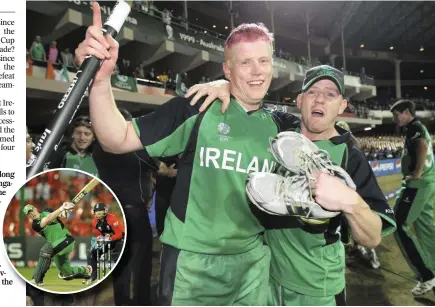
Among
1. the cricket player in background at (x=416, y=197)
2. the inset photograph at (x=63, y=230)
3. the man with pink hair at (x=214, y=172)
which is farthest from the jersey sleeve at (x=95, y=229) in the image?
the cricket player in background at (x=416, y=197)

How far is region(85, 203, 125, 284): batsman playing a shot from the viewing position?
1.46 m

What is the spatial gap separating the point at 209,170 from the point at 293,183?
31 cm

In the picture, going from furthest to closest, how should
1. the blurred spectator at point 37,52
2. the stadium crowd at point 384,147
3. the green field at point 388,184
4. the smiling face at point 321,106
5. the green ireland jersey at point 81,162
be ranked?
1. the stadium crowd at point 384,147
2. the green field at point 388,184
3. the blurred spectator at point 37,52
4. the green ireland jersey at point 81,162
5. the smiling face at point 321,106

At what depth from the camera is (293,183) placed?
1.09 m

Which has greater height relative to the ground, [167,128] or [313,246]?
[167,128]

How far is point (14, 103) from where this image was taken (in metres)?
1.57

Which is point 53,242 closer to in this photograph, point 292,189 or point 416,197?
point 292,189

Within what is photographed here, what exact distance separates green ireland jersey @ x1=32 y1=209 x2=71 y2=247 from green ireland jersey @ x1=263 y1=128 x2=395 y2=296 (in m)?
0.83

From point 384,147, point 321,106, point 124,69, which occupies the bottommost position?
point 321,106

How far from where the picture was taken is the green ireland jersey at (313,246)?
133cm

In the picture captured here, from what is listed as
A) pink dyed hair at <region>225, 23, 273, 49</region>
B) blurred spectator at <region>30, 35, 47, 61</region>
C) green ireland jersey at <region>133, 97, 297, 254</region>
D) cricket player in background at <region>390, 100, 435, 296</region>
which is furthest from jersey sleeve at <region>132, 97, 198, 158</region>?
blurred spectator at <region>30, 35, 47, 61</region>

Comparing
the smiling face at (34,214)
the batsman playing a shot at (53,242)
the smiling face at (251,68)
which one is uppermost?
the smiling face at (251,68)

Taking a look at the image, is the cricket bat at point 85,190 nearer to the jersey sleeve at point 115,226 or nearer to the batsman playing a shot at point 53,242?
the batsman playing a shot at point 53,242

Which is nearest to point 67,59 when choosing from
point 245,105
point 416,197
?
point 416,197
